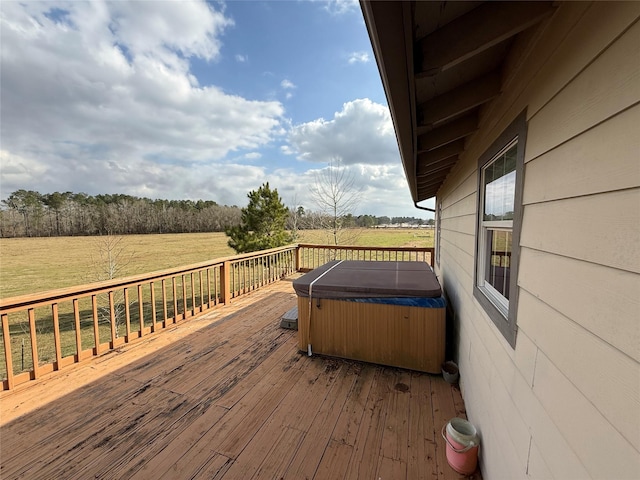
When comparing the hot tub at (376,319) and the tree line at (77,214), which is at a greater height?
the tree line at (77,214)

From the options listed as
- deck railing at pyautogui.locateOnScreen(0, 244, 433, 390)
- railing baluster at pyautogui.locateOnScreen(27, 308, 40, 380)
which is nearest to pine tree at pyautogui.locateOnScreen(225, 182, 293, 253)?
deck railing at pyautogui.locateOnScreen(0, 244, 433, 390)

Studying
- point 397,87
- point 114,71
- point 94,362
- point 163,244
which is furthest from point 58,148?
point 397,87

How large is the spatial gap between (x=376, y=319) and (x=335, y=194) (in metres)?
9.09

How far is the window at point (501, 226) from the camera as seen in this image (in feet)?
4.25

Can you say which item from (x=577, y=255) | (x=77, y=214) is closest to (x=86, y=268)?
(x=77, y=214)

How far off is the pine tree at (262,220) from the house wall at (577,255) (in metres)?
9.19

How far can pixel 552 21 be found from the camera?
934 mm

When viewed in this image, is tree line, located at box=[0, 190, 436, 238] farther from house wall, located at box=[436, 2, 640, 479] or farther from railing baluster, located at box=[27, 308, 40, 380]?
house wall, located at box=[436, 2, 640, 479]

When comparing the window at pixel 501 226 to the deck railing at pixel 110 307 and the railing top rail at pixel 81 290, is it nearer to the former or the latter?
the deck railing at pixel 110 307

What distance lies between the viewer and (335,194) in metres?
11.6

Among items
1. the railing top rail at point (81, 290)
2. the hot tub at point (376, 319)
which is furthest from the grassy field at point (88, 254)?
the railing top rail at point (81, 290)

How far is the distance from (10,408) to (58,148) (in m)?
20.1

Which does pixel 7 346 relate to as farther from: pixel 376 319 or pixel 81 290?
pixel 376 319

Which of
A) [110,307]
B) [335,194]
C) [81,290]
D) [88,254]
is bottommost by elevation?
[88,254]
